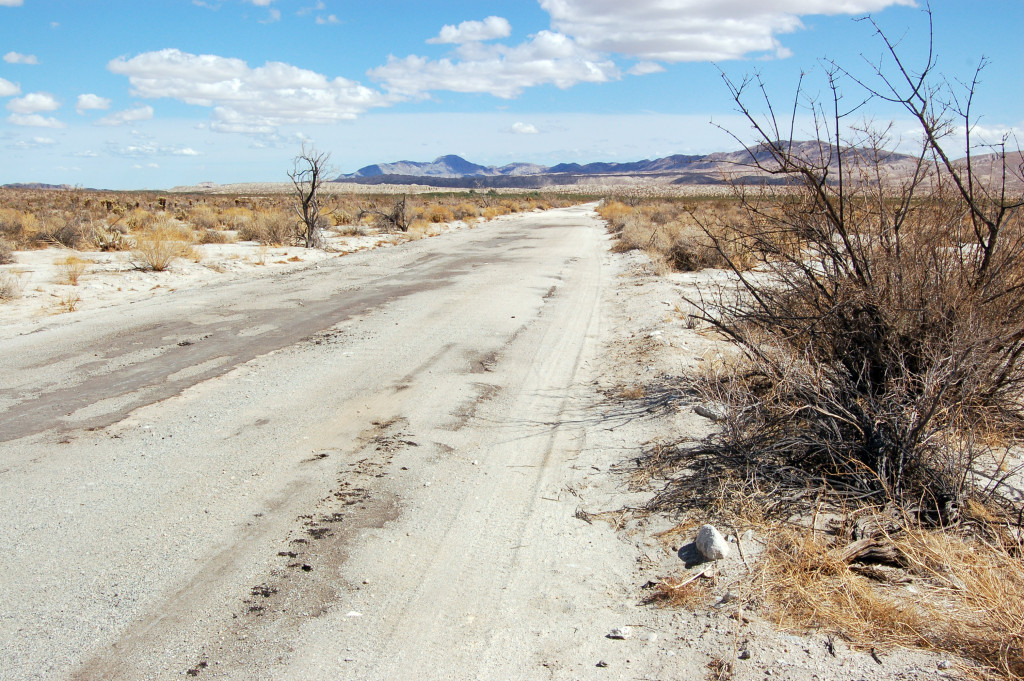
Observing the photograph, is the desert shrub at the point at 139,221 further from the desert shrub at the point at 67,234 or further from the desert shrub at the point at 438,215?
the desert shrub at the point at 438,215

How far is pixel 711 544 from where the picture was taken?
362cm

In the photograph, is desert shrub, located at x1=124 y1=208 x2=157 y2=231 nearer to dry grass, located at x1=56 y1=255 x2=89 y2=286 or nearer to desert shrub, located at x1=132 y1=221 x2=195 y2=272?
desert shrub, located at x1=132 y1=221 x2=195 y2=272

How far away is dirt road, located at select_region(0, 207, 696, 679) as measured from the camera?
3082 mm

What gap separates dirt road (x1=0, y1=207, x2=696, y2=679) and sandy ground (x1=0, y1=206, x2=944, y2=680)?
0.06 ft

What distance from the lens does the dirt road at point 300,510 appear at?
3082 millimetres

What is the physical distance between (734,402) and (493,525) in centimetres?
196

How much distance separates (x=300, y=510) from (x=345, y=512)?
0.29 m

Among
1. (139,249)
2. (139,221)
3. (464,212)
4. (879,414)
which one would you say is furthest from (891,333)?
(464,212)

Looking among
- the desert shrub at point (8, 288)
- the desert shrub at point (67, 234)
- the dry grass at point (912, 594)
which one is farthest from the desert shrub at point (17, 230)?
the dry grass at point (912, 594)

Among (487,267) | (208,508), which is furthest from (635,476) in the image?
(487,267)

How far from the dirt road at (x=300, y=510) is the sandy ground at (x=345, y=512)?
2cm

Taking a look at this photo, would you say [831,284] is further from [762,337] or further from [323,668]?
[323,668]

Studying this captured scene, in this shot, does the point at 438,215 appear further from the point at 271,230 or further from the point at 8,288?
the point at 8,288

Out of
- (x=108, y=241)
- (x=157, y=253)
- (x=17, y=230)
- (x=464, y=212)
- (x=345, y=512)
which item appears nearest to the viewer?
(x=345, y=512)
